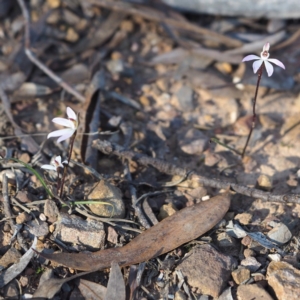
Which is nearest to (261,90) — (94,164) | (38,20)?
(94,164)

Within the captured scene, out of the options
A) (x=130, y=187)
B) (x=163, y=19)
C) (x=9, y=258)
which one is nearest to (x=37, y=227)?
(x=9, y=258)

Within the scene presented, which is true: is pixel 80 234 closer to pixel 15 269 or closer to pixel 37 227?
pixel 37 227

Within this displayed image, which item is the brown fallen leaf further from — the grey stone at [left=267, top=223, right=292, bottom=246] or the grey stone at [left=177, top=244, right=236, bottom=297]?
the grey stone at [left=267, top=223, right=292, bottom=246]

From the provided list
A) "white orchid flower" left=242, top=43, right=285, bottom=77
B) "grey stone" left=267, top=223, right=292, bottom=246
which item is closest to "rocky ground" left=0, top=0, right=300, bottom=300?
"grey stone" left=267, top=223, right=292, bottom=246

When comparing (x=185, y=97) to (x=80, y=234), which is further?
(x=185, y=97)

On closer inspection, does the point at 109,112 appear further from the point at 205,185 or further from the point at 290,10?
the point at 290,10

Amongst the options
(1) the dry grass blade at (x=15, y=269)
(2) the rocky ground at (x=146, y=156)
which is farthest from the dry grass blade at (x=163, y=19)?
(1) the dry grass blade at (x=15, y=269)

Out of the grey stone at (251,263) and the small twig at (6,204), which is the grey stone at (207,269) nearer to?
the grey stone at (251,263)
